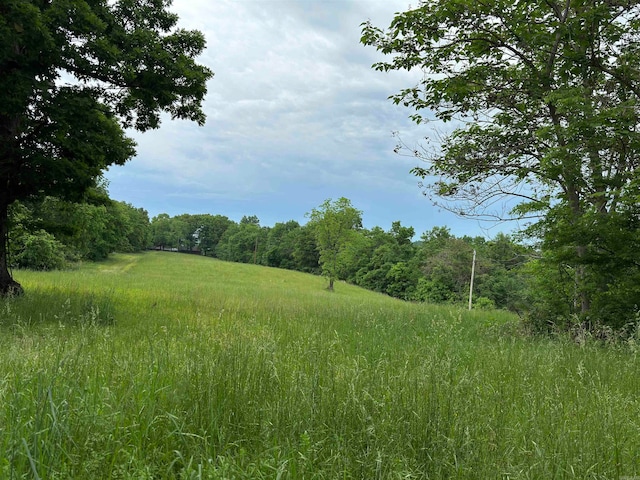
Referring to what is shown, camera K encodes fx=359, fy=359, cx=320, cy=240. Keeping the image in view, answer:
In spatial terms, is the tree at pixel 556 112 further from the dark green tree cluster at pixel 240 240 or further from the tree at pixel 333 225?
the dark green tree cluster at pixel 240 240

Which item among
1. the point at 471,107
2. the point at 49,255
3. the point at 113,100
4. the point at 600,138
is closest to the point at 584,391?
the point at 600,138

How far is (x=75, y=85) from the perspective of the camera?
8.55m

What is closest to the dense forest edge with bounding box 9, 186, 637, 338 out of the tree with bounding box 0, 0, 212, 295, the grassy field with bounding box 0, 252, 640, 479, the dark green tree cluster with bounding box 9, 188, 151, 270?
the dark green tree cluster with bounding box 9, 188, 151, 270

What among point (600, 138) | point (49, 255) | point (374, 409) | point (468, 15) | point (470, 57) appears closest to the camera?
point (374, 409)

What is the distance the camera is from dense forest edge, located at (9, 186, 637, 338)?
29.8 feet

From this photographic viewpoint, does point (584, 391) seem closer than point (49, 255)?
Yes

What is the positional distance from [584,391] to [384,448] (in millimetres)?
2628

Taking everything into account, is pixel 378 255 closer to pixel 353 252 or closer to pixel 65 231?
pixel 353 252

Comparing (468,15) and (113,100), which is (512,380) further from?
(113,100)

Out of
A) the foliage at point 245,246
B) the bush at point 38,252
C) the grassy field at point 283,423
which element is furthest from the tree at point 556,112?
the foliage at point 245,246

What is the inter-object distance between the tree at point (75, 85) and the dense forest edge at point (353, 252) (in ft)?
6.67

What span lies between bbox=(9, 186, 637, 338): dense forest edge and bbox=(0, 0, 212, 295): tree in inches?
80.0

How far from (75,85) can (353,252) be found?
132 feet

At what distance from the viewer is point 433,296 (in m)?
52.6
